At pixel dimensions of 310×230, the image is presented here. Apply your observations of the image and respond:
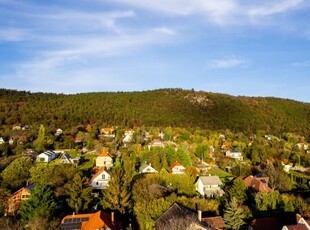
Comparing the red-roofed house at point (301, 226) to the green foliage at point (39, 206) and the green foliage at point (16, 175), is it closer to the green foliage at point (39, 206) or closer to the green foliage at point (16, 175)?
the green foliage at point (39, 206)

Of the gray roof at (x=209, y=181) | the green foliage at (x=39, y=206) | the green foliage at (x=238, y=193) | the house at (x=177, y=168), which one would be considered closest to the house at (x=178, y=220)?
the green foliage at (x=39, y=206)

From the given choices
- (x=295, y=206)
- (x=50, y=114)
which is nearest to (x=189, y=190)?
(x=295, y=206)

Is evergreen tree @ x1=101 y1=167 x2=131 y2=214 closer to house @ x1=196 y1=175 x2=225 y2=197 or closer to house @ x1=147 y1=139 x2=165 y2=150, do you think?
house @ x1=196 y1=175 x2=225 y2=197

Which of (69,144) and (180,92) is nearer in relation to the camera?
(69,144)

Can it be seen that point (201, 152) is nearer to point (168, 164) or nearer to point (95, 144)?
point (168, 164)

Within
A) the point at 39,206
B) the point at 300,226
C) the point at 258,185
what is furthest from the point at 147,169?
the point at 300,226

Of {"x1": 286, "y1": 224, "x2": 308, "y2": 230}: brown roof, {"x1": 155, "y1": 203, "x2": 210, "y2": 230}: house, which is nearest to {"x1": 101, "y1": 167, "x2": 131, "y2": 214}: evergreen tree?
{"x1": 155, "y1": 203, "x2": 210, "y2": 230}: house
